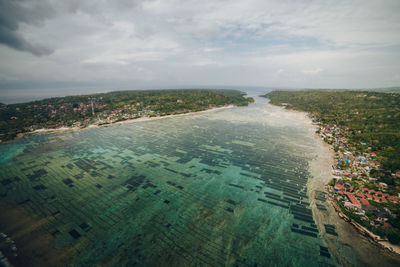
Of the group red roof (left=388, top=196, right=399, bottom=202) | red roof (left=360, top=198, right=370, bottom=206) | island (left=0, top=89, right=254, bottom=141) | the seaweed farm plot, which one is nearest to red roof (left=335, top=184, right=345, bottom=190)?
red roof (left=360, top=198, right=370, bottom=206)

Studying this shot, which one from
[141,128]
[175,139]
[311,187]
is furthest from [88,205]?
[141,128]

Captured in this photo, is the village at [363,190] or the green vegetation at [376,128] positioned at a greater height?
the green vegetation at [376,128]

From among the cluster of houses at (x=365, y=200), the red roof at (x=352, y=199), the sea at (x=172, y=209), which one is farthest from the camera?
the red roof at (x=352, y=199)

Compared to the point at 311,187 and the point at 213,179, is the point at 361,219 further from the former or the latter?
the point at 213,179

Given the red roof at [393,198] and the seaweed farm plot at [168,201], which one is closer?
the seaweed farm plot at [168,201]

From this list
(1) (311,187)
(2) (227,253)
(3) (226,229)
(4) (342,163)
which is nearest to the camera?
(2) (227,253)

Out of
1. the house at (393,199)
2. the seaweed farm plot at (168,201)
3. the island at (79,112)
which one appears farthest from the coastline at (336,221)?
the island at (79,112)

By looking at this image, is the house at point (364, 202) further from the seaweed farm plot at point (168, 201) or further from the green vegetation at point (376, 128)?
the green vegetation at point (376, 128)
